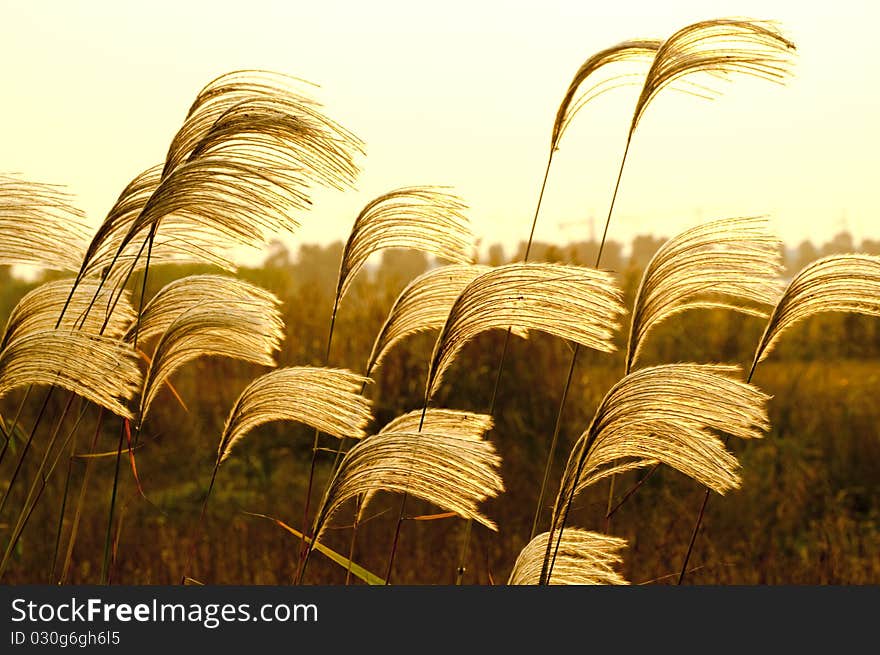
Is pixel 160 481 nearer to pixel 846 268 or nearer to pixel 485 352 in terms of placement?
pixel 485 352

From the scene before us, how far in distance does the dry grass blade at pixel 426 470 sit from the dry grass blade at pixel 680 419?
24cm

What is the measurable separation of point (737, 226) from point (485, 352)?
5.47 meters

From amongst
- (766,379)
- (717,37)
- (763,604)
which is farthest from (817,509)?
(717,37)

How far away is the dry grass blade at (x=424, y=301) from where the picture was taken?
2359 mm

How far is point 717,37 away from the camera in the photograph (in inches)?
89.7

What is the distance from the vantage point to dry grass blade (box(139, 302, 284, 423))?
2.09 m

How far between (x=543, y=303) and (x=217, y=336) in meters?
0.75

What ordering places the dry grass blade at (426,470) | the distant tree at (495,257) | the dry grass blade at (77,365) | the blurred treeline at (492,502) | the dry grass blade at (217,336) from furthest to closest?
the distant tree at (495,257)
the blurred treeline at (492,502)
the dry grass blade at (217,336)
the dry grass blade at (77,365)
the dry grass blade at (426,470)

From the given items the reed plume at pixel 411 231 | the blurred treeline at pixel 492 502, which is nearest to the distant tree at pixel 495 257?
the blurred treeline at pixel 492 502

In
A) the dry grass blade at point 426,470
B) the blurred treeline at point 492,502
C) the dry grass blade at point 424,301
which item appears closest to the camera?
the dry grass blade at point 426,470

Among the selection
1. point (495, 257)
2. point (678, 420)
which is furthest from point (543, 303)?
point (495, 257)

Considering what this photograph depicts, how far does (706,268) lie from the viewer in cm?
232

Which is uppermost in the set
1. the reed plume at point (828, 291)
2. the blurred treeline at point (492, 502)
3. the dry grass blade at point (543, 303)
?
the reed plume at point (828, 291)

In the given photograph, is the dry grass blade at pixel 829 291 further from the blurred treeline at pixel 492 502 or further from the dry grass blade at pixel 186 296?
the blurred treeline at pixel 492 502
